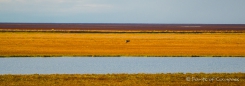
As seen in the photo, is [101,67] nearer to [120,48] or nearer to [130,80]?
[130,80]

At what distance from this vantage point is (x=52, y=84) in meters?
11.1

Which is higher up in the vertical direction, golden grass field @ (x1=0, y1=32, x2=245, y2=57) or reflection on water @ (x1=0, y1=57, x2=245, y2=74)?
reflection on water @ (x1=0, y1=57, x2=245, y2=74)

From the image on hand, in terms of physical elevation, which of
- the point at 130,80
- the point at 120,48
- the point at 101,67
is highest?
the point at 130,80

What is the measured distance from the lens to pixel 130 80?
11727 mm

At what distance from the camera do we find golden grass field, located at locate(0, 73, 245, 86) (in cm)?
1124

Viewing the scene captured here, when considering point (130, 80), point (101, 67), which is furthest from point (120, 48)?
point (130, 80)

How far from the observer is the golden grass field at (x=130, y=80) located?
11.2 metres

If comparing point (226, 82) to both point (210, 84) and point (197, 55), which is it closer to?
point (210, 84)

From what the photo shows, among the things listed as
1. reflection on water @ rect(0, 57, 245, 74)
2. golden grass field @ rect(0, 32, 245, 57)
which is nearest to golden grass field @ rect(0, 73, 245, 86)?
reflection on water @ rect(0, 57, 245, 74)

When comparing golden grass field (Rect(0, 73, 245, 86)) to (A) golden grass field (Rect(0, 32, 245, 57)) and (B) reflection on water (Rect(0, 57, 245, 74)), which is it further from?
(A) golden grass field (Rect(0, 32, 245, 57))

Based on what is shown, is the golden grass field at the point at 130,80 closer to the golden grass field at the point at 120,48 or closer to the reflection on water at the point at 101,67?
the reflection on water at the point at 101,67

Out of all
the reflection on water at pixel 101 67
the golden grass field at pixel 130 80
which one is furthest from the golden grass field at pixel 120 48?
the golden grass field at pixel 130 80

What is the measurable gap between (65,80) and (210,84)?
15.9 feet

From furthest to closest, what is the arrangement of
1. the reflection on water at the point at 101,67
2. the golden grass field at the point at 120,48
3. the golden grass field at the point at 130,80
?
the golden grass field at the point at 120,48
the reflection on water at the point at 101,67
the golden grass field at the point at 130,80
